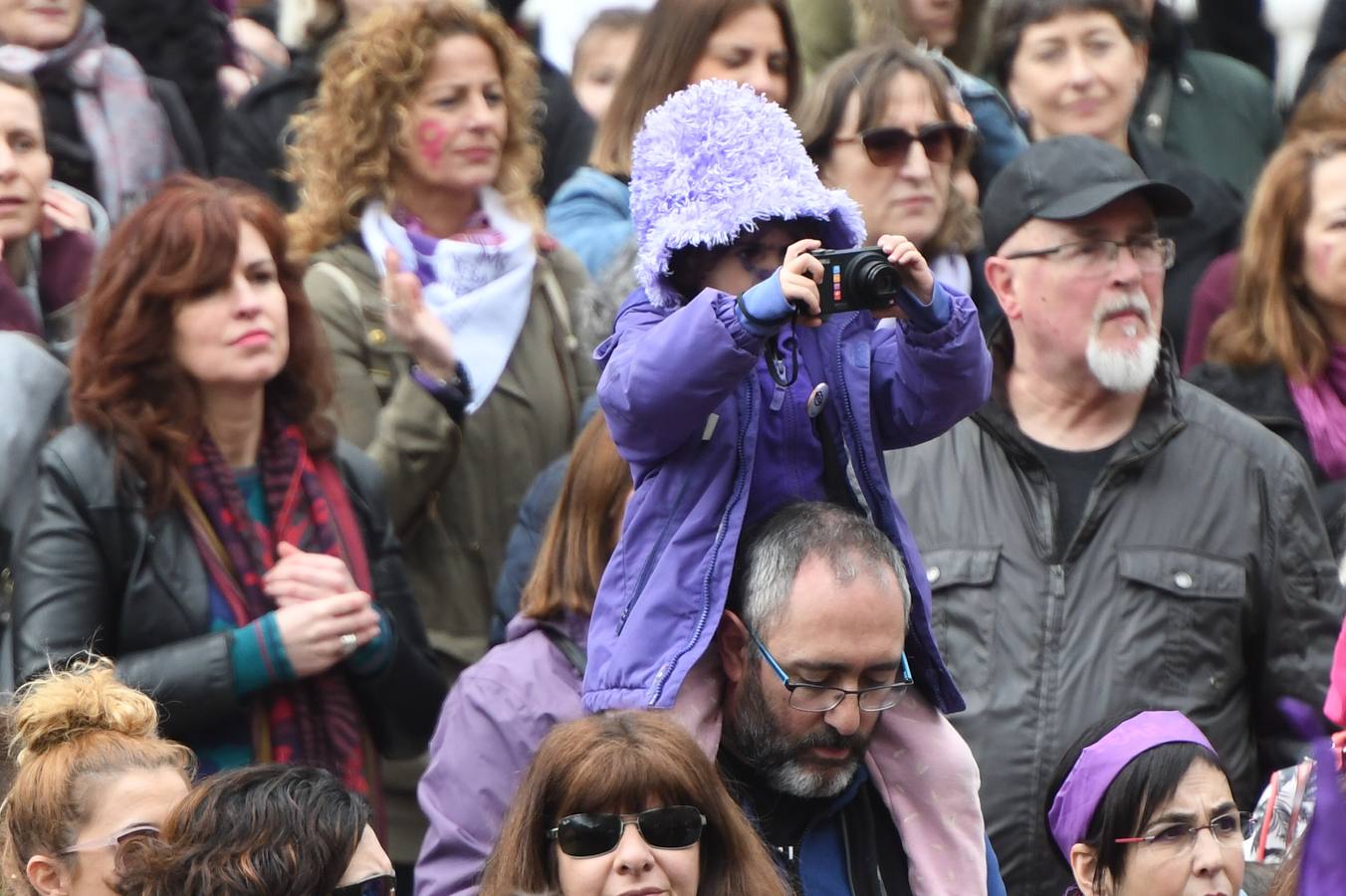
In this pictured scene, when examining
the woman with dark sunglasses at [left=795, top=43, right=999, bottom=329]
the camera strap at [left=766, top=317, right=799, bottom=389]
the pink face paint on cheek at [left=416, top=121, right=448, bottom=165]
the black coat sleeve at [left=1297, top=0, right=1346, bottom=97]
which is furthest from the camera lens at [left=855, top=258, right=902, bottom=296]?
the black coat sleeve at [left=1297, top=0, right=1346, bottom=97]

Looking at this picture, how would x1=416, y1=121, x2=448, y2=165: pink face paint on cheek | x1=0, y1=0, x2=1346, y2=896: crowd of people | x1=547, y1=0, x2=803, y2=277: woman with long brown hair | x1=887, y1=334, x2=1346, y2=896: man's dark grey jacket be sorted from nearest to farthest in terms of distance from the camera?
x1=0, y1=0, x2=1346, y2=896: crowd of people → x1=887, y1=334, x2=1346, y2=896: man's dark grey jacket → x1=416, y1=121, x2=448, y2=165: pink face paint on cheek → x1=547, y1=0, x2=803, y2=277: woman with long brown hair

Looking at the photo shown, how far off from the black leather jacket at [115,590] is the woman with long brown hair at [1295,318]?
2741 mm

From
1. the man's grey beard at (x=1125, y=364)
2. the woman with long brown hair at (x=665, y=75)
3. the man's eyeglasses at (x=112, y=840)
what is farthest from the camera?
the woman with long brown hair at (x=665, y=75)

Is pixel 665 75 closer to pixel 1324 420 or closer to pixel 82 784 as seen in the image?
pixel 1324 420

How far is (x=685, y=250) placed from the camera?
412 centimetres

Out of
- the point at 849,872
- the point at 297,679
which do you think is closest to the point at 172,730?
the point at 297,679

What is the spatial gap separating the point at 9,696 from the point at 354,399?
163 centimetres

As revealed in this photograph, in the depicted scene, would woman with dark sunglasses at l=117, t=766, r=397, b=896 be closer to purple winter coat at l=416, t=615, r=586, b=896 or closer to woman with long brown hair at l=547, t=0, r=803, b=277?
purple winter coat at l=416, t=615, r=586, b=896

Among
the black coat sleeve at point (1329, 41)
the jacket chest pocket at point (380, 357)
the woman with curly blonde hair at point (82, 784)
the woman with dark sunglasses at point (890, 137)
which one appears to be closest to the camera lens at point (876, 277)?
the woman with curly blonde hair at point (82, 784)

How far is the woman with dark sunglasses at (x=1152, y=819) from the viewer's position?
4535 mm

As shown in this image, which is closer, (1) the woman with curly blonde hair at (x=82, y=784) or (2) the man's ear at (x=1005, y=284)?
(1) the woman with curly blonde hair at (x=82, y=784)

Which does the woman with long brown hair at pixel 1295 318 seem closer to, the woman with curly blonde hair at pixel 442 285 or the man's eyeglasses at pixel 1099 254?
the man's eyeglasses at pixel 1099 254

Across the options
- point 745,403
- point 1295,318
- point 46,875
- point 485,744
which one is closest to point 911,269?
point 745,403

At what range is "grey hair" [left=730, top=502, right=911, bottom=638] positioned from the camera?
4016 mm
